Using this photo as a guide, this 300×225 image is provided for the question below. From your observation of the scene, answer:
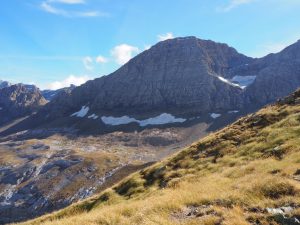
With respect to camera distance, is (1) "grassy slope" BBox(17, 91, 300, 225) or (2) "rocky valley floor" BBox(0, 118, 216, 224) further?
(2) "rocky valley floor" BBox(0, 118, 216, 224)

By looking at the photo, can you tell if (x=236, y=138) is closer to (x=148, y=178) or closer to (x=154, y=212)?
(x=148, y=178)

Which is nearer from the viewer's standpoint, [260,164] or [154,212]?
[154,212]

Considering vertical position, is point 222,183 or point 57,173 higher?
point 222,183

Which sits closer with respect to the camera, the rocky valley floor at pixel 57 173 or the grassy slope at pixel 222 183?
the grassy slope at pixel 222 183

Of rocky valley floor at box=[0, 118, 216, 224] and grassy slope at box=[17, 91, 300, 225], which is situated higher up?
grassy slope at box=[17, 91, 300, 225]

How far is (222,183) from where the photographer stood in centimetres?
2006

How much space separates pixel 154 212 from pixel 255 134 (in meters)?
16.4

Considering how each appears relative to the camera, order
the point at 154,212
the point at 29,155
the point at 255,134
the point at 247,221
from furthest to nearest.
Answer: the point at 29,155
the point at 255,134
the point at 154,212
the point at 247,221

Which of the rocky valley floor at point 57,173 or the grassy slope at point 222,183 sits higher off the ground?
the grassy slope at point 222,183

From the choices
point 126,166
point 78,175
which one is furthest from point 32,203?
point 126,166

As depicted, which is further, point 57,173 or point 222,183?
point 57,173

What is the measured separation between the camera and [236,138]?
31.3 meters

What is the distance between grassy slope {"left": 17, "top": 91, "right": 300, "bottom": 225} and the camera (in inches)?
595

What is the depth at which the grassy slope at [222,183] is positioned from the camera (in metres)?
15.1
